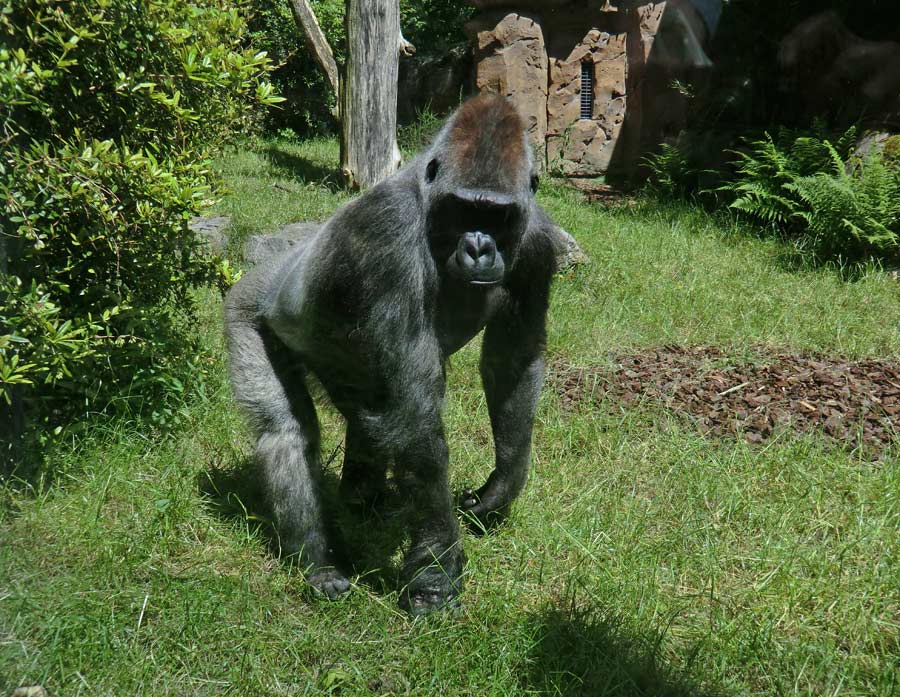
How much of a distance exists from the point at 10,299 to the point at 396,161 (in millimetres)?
6455

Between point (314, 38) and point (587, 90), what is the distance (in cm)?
366

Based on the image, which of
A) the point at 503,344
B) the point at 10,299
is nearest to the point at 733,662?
the point at 503,344

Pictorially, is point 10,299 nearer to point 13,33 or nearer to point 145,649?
point 13,33

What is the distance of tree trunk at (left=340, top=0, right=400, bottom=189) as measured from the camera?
8180 mm

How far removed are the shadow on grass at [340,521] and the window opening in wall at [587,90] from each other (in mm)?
8280

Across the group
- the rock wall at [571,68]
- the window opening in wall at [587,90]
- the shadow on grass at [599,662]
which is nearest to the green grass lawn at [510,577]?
the shadow on grass at [599,662]

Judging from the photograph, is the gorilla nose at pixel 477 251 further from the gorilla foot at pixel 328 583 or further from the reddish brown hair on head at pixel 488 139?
the gorilla foot at pixel 328 583

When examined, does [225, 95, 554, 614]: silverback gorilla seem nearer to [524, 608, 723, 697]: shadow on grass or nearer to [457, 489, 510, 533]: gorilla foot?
[457, 489, 510, 533]: gorilla foot

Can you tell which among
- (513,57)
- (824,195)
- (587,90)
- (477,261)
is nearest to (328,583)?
(477,261)

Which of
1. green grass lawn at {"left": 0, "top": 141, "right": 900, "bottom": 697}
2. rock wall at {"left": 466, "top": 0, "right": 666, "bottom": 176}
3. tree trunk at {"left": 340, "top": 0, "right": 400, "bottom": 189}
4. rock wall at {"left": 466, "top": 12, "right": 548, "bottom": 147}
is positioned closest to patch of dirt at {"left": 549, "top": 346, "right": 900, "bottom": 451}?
green grass lawn at {"left": 0, "top": 141, "right": 900, "bottom": 697}

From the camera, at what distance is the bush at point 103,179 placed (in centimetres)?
292

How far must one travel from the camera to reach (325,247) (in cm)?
302

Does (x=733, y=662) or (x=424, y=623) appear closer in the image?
(x=733, y=662)

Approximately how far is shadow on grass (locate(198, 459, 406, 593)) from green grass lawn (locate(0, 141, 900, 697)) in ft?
0.04
